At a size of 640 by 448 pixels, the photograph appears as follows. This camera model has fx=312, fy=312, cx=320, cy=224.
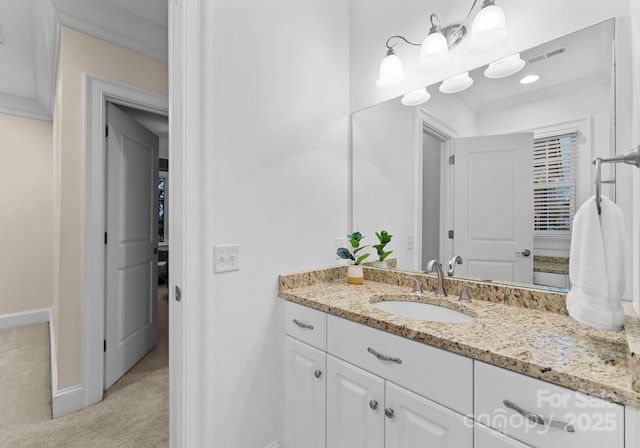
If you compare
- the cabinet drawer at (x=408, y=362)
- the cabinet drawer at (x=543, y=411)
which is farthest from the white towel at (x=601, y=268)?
the cabinet drawer at (x=408, y=362)

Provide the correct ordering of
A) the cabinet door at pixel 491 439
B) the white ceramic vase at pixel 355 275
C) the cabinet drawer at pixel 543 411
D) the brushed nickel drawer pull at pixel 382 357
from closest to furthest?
the cabinet drawer at pixel 543 411 → the cabinet door at pixel 491 439 → the brushed nickel drawer pull at pixel 382 357 → the white ceramic vase at pixel 355 275

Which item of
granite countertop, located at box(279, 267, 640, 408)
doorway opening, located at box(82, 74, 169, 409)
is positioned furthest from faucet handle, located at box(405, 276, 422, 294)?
doorway opening, located at box(82, 74, 169, 409)

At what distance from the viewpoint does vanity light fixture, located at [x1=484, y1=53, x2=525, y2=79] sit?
4.44 ft

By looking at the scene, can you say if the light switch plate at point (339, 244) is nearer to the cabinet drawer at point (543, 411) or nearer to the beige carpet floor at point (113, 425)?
the cabinet drawer at point (543, 411)

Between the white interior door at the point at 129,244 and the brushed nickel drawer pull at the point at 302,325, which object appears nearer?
the brushed nickel drawer pull at the point at 302,325

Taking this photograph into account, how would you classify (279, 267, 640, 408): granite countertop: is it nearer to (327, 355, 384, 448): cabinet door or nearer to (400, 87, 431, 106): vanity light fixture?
(327, 355, 384, 448): cabinet door

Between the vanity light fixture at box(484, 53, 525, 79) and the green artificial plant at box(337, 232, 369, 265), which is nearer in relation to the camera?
the vanity light fixture at box(484, 53, 525, 79)

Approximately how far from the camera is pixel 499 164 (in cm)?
143

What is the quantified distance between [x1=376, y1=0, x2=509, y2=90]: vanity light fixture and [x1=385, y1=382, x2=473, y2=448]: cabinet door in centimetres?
146

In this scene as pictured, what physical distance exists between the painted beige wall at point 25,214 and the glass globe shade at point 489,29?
4535 millimetres

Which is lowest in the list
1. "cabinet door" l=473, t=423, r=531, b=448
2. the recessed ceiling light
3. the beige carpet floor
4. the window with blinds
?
the beige carpet floor

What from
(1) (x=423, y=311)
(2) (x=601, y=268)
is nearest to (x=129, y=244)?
(1) (x=423, y=311)

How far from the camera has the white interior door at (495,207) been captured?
4.44 feet

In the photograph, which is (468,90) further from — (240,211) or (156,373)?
(156,373)
